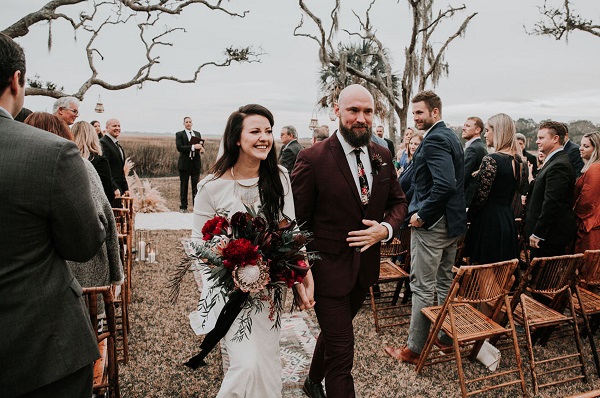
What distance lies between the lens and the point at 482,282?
135 inches

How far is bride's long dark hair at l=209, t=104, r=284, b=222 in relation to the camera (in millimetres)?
2588

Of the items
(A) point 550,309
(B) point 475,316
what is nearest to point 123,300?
(B) point 475,316

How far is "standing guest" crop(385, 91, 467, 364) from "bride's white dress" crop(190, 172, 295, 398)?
1679mm

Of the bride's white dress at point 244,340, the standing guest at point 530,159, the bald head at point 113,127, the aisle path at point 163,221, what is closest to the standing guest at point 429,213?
the bride's white dress at point 244,340

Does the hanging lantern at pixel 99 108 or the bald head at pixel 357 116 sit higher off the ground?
the hanging lantern at pixel 99 108

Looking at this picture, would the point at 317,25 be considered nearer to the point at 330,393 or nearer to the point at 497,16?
the point at 497,16

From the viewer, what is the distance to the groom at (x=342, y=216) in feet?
9.26

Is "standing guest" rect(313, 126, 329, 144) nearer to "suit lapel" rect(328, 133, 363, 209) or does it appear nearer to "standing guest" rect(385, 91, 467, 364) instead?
"standing guest" rect(385, 91, 467, 364)

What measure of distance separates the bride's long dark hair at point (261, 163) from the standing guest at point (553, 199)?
11.4 ft

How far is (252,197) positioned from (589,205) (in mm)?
4186

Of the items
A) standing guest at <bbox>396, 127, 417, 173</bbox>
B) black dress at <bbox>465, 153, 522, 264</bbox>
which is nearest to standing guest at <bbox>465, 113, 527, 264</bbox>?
black dress at <bbox>465, 153, 522, 264</bbox>

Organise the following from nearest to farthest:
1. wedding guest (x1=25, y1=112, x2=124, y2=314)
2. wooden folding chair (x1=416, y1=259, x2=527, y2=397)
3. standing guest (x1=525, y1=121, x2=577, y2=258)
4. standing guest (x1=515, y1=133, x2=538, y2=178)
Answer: wedding guest (x1=25, y1=112, x2=124, y2=314) → wooden folding chair (x1=416, y1=259, x2=527, y2=397) → standing guest (x1=525, y1=121, x2=577, y2=258) → standing guest (x1=515, y1=133, x2=538, y2=178)

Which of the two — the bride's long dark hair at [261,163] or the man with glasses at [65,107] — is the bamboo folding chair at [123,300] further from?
the bride's long dark hair at [261,163]

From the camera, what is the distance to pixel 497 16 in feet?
49.7
